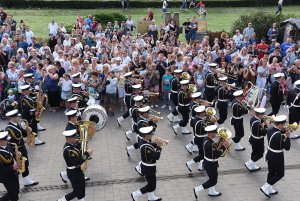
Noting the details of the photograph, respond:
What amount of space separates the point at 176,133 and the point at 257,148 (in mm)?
3249

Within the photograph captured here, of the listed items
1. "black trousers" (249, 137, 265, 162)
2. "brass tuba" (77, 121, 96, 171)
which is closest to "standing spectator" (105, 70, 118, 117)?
"brass tuba" (77, 121, 96, 171)

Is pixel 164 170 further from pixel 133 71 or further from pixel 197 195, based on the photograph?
pixel 133 71

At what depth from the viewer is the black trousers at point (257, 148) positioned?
10.3 meters

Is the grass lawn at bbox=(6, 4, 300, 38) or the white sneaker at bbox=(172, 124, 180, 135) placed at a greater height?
the grass lawn at bbox=(6, 4, 300, 38)

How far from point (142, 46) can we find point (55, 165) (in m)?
7.97

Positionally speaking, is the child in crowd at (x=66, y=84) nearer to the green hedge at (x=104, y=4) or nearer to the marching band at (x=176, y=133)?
the marching band at (x=176, y=133)

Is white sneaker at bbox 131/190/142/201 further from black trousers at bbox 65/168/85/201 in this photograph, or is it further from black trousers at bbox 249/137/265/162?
black trousers at bbox 249/137/265/162

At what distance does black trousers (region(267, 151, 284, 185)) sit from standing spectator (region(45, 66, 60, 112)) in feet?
27.1

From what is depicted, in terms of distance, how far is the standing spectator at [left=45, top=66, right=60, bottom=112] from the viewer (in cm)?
1436

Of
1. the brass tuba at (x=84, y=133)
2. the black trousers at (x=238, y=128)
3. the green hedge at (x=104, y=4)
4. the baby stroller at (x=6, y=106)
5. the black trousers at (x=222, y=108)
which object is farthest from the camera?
the green hedge at (x=104, y=4)

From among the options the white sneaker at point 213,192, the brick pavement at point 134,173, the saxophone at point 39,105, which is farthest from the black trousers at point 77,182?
the saxophone at point 39,105

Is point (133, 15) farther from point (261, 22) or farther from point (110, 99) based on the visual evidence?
point (110, 99)

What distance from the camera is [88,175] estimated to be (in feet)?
34.4

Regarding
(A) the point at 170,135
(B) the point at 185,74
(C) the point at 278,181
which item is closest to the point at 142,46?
(B) the point at 185,74
